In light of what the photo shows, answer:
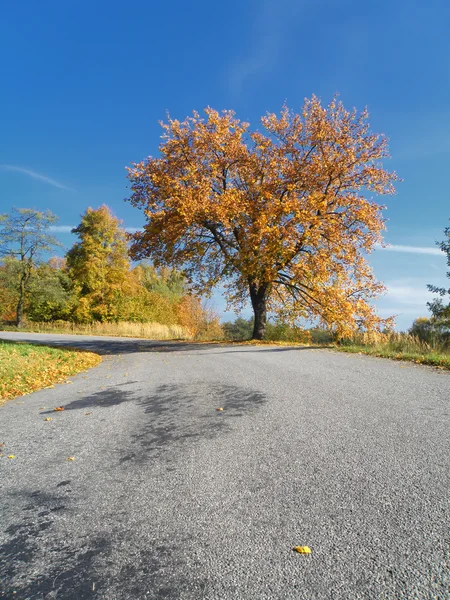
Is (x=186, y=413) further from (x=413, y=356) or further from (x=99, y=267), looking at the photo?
(x=99, y=267)

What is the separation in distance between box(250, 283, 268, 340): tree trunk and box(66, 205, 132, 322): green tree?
16.1 m

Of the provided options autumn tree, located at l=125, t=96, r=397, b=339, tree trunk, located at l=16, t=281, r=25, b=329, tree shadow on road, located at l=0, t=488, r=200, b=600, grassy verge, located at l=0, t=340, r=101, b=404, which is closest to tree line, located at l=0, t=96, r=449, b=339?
autumn tree, located at l=125, t=96, r=397, b=339

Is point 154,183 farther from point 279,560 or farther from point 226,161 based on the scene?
point 279,560

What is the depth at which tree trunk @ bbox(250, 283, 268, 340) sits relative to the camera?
54.7ft

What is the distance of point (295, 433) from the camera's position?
12.1 ft

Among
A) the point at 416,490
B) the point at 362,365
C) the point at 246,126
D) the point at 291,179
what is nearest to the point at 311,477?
the point at 416,490

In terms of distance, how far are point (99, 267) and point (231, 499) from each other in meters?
29.5

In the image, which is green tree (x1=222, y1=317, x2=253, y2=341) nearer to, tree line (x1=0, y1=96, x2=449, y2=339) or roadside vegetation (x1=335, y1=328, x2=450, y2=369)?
tree line (x1=0, y1=96, x2=449, y2=339)

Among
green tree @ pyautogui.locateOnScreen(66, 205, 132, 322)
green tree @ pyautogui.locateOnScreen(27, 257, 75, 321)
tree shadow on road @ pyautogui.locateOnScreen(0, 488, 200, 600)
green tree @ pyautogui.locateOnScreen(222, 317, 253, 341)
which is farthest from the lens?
green tree @ pyautogui.locateOnScreen(222, 317, 253, 341)

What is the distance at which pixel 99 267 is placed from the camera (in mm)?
29609

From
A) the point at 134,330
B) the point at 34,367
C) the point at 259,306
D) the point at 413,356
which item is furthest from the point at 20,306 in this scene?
the point at 413,356

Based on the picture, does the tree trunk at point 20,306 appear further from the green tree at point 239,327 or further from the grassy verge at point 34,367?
the grassy verge at point 34,367

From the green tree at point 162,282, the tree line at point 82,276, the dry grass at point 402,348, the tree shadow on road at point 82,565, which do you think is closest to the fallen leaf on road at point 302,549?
the tree shadow on road at point 82,565

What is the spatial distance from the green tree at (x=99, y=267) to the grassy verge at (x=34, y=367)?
19566 mm
